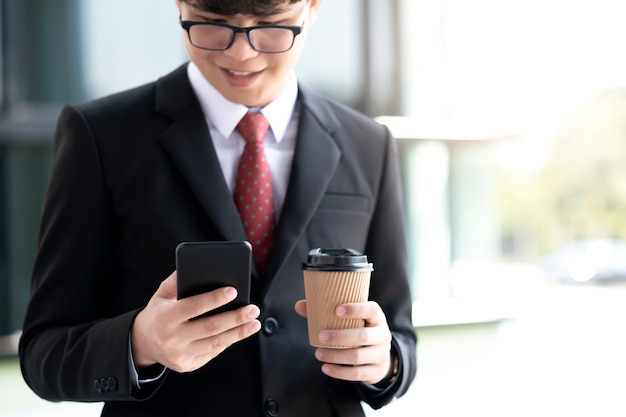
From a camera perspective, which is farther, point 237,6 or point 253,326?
point 237,6

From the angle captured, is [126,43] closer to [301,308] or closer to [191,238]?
[191,238]

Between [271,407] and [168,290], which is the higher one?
[168,290]

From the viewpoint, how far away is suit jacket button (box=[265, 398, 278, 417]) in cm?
155

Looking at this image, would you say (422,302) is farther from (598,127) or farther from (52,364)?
(598,127)

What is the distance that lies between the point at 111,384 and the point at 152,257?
26 cm

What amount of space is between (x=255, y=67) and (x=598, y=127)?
396 inches

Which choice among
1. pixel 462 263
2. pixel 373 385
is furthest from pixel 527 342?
pixel 373 385

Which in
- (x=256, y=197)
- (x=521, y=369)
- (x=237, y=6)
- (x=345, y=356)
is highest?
(x=237, y=6)

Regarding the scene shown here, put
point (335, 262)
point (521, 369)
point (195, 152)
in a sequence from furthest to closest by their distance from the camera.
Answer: point (521, 369) < point (195, 152) < point (335, 262)

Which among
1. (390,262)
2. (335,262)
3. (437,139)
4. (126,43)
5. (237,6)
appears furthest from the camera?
(437,139)

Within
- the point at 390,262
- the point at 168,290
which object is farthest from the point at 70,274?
the point at 390,262

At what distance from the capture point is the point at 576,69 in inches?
245

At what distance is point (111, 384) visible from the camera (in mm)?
1460

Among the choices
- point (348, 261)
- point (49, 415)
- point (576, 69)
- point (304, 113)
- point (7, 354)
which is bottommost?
point (49, 415)
